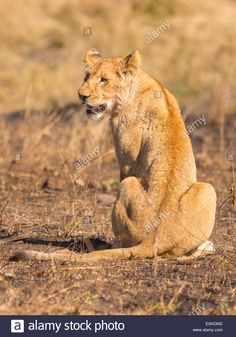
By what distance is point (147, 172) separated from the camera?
8180 mm

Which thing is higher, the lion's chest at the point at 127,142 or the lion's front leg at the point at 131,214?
the lion's chest at the point at 127,142

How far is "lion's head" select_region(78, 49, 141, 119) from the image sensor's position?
8.58 meters

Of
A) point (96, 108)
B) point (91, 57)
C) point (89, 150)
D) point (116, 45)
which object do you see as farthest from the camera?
point (116, 45)

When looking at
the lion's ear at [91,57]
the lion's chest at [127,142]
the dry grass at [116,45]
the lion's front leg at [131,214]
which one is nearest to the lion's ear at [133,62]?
the lion's ear at [91,57]

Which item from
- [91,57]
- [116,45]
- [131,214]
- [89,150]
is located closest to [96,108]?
[91,57]

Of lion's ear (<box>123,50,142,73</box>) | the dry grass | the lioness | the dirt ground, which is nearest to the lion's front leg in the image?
the lioness

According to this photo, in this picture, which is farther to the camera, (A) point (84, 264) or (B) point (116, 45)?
(B) point (116, 45)

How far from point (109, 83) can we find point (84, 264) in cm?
178

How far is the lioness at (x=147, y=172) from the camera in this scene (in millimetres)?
7891

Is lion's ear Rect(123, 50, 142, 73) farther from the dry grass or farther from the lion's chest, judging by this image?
the dry grass

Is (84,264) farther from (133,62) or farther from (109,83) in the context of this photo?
(133,62)

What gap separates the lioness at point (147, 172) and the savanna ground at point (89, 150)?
0.18 m

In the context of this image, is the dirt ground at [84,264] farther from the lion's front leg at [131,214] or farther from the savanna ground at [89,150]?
the lion's front leg at [131,214]

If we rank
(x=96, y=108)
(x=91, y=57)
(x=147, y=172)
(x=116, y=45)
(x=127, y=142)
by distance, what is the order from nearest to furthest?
1. (x=147, y=172)
2. (x=127, y=142)
3. (x=96, y=108)
4. (x=91, y=57)
5. (x=116, y=45)
